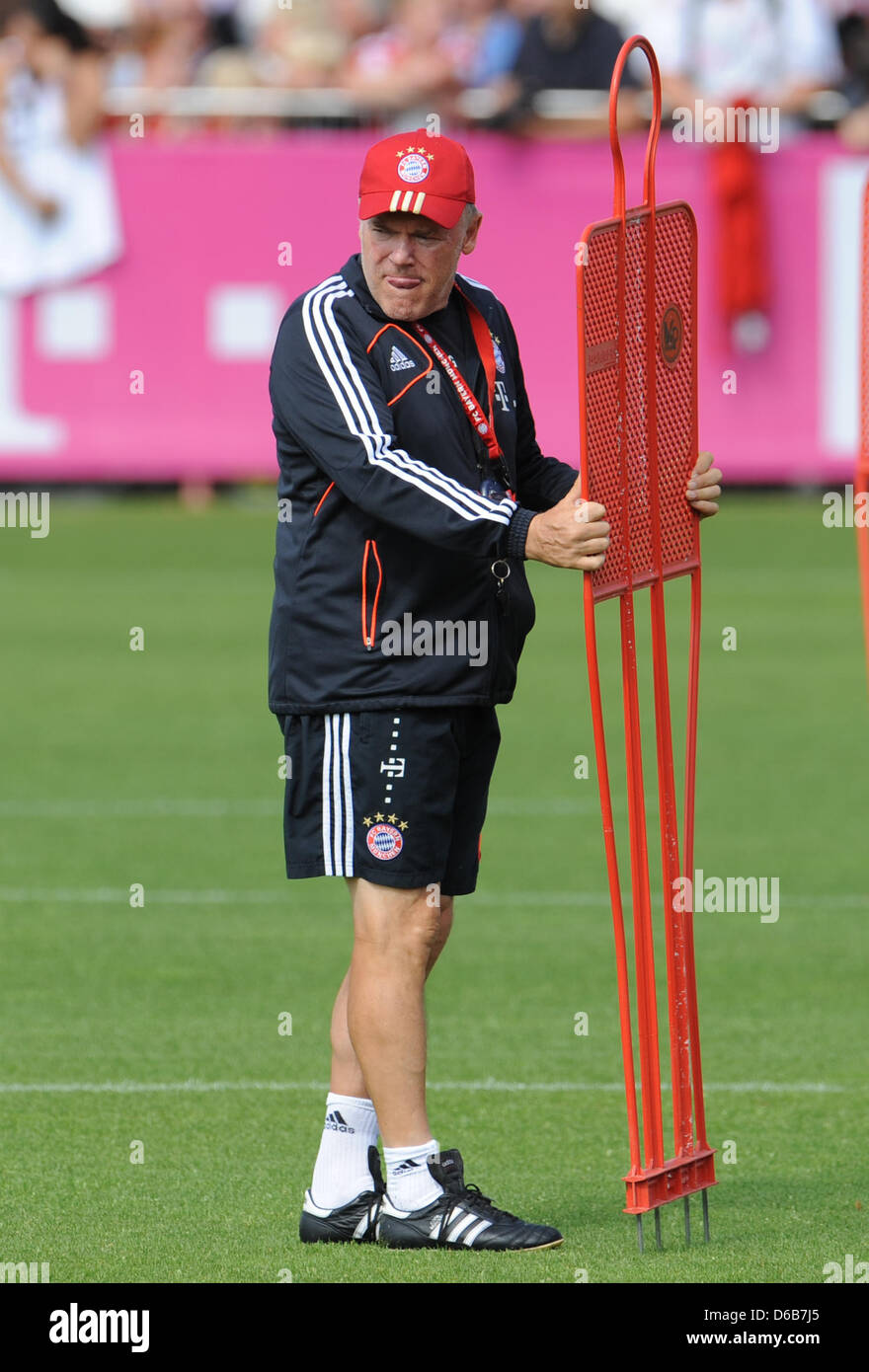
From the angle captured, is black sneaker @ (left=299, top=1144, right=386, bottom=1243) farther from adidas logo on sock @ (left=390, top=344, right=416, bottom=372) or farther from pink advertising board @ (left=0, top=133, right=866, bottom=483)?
pink advertising board @ (left=0, top=133, right=866, bottom=483)

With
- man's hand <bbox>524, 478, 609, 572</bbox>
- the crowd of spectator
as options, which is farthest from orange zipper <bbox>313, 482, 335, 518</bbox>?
the crowd of spectator

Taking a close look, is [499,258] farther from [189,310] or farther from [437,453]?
[437,453]

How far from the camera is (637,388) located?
18.0ft

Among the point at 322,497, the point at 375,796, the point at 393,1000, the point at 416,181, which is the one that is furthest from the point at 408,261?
the point at 393,1000

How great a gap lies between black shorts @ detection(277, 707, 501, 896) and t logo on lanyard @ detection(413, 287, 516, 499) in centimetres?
50

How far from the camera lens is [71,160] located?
19.1 metres

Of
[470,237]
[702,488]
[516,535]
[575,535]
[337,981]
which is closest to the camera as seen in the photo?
[575,535]

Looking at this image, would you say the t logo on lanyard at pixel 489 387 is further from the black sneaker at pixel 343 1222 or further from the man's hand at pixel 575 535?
the black sneaker at pixel 343 1222

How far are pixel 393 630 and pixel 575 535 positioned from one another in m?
0.53

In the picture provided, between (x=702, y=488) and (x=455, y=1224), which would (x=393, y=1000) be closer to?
(x=455, y=1224)

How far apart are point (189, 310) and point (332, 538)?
45.7 ft

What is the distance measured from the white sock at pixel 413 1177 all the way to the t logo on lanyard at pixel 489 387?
1.40m

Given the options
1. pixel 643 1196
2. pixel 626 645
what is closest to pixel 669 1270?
pixel 643 1196

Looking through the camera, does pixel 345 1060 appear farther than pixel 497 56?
No
